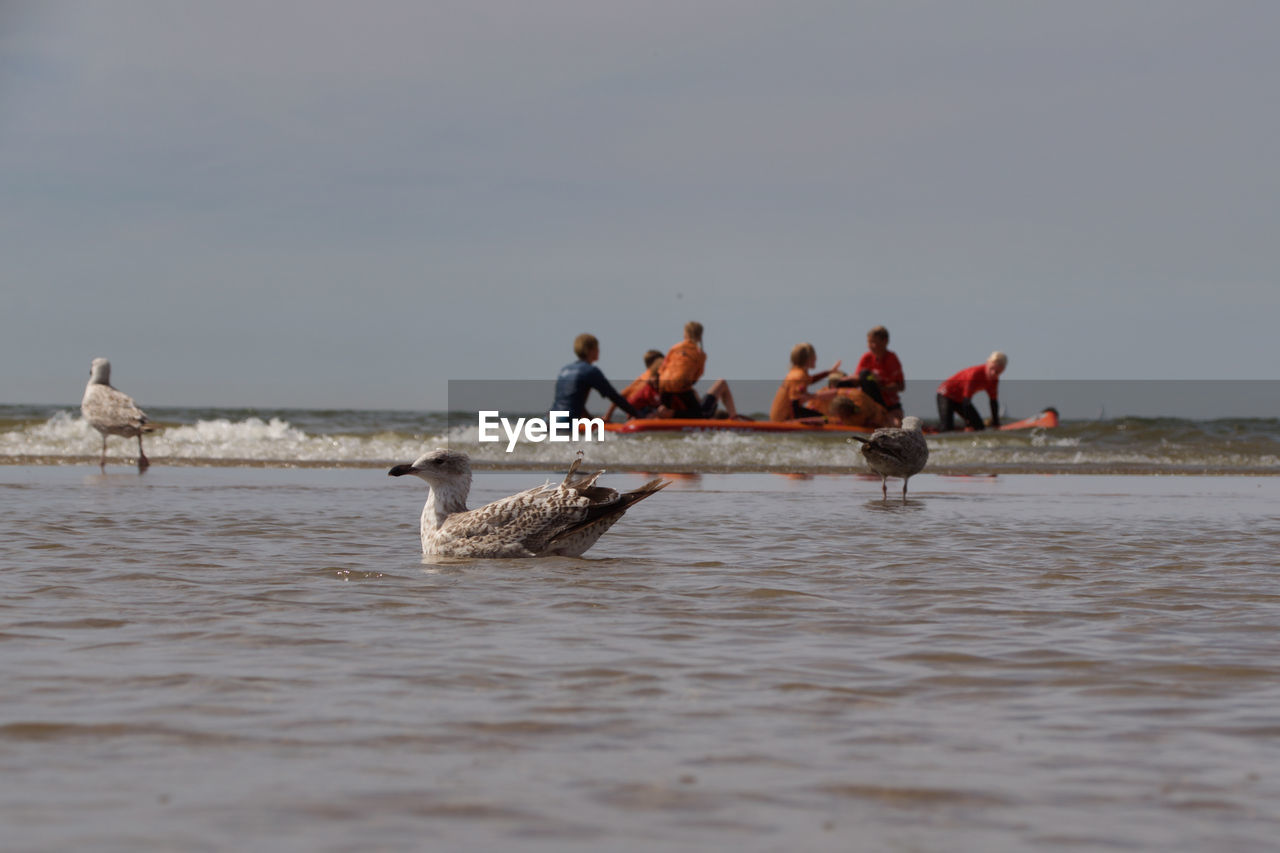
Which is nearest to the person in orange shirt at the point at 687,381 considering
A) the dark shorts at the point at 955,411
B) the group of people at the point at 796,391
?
the group of people at the point at 796,391

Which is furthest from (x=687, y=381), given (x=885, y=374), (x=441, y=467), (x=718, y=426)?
(x=441, y=467)

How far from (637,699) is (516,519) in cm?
366

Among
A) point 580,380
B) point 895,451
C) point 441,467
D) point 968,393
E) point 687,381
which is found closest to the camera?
point 441,467

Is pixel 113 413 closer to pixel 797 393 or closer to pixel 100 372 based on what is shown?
pixel 100 372

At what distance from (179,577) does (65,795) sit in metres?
3.46

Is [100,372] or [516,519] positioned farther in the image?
[100,372]

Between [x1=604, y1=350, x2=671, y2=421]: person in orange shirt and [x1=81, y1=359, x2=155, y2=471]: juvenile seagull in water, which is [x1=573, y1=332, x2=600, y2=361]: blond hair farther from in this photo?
[x1=81, y1=359, x2=155, y2=471]: juvenile seagull in water

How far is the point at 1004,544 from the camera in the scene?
7.86 metres

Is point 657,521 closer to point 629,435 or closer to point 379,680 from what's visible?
point 379,680

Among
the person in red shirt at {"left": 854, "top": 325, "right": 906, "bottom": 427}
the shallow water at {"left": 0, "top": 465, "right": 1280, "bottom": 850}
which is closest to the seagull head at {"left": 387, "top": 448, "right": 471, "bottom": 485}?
the shallow water at {"left": 0, "top": 465, "right": 1280, "bottom": 850}

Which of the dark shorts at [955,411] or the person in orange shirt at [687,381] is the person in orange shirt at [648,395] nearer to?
the person in orange shirt at [687,381]

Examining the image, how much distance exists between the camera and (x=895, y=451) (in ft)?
39.5

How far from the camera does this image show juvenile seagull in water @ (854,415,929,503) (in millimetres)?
12055

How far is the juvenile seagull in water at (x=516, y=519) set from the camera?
700cm
